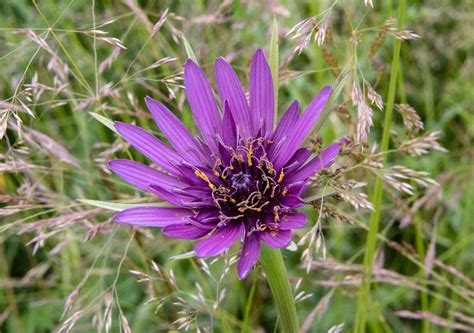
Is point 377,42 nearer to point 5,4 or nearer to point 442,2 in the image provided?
point 442,2

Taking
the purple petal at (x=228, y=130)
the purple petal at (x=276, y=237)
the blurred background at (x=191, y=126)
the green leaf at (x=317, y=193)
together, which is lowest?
the blurred background at (x=191, y=126)

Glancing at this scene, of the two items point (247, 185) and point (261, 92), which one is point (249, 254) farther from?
point (261, 92)

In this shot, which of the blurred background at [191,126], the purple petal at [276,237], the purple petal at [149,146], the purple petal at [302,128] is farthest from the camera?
the blurred background at [191,126]

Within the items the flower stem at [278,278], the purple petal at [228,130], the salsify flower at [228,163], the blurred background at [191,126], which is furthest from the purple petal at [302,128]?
the blurred background at [191,126]

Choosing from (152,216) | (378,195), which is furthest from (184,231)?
(378,195)

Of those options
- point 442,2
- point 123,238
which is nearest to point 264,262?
point 123,238

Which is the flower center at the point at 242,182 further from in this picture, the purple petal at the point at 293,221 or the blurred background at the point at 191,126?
the blurred background at the point at 191,126

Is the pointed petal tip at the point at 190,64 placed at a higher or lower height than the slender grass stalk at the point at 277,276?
higher
